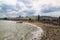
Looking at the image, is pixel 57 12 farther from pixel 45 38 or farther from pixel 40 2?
pixel 45 38

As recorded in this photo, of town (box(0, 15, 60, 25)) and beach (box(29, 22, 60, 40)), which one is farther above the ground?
town (box(0, 15, 60, 25))

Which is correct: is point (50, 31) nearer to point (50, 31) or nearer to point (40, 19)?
point (50, 31)

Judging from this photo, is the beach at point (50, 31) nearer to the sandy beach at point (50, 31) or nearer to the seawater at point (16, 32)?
the sandy beach at point (50, 31)

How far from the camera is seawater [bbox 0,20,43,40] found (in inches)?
119

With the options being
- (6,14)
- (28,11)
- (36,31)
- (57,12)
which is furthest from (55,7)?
(6,14)

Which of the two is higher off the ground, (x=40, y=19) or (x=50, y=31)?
(x=40, y=19)

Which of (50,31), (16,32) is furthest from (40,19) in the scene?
(16,32)

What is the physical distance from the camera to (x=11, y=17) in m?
3.08

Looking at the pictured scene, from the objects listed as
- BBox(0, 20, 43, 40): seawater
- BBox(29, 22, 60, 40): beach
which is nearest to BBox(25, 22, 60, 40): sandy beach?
BBox(29, 22, 60, 40): beach

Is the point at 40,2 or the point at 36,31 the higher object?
the point at 40,2

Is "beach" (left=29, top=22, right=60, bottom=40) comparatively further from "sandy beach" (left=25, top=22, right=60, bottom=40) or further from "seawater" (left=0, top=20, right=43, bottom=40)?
"seawater" (left=0, top=20, right=43, bottom=40)

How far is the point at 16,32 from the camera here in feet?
10.0

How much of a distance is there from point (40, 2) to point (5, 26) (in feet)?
3.09

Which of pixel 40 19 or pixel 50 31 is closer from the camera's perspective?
pixel 50 31
